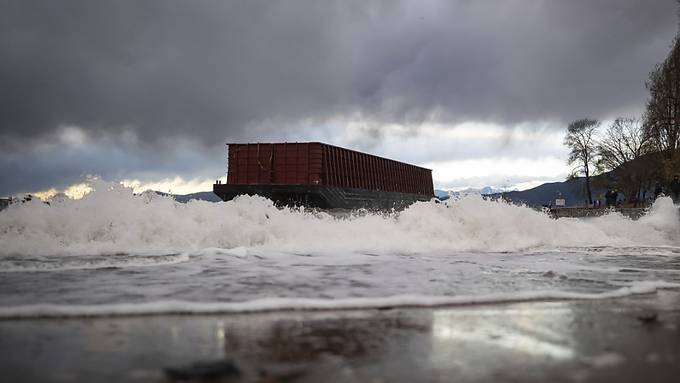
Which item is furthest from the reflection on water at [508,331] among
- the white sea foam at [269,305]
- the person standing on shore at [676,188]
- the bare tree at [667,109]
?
the bare tree at [667,109]

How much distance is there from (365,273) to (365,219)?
5878 mm

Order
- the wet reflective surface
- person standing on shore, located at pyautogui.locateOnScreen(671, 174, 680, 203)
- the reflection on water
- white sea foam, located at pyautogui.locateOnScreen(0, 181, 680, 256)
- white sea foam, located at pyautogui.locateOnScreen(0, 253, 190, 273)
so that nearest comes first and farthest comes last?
the wet reflective surface < the reflection on water < white sea foam, located at pyautogui.locateOnScreen(0, 253, 190, 273) < white sea foam, located at pyautogui.locateOnScreen(0, 181, 680, 256) < person standing on shore, located at pyautogui.locateOnScreen(671, 174, 680, 203)

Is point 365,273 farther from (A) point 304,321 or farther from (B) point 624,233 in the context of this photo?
(B) point 624,233

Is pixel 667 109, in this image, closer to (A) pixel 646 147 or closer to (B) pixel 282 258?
(A) pixel 646 147

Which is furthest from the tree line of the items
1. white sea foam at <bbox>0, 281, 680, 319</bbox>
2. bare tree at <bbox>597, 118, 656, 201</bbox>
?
white sea foam at <bbox>0, 281, 680, 319</bbox>

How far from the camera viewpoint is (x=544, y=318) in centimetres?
301

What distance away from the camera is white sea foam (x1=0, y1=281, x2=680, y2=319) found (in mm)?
3088

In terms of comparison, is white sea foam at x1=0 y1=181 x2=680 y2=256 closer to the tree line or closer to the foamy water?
the foamy water

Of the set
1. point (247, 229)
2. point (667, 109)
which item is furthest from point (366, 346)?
point (667, 109)

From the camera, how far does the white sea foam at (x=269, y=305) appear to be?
309 cm

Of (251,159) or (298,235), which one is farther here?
(251,159)

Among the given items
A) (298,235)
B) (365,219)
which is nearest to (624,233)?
(365,219)

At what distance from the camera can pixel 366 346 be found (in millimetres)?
2316

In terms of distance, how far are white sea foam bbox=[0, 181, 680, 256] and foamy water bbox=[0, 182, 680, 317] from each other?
27 millimetres
